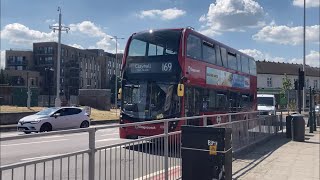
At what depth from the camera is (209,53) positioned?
640 inches

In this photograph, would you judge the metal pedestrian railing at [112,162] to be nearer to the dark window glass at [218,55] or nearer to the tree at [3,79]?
the dark window glass at [218,55]

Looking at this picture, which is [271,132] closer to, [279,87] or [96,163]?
[96,163]

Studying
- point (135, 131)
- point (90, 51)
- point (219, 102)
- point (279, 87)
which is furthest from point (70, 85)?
point (135, 131)

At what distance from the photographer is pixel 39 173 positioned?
13.8ft

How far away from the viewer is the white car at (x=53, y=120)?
21.5 meters

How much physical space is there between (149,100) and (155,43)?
2.07 metres

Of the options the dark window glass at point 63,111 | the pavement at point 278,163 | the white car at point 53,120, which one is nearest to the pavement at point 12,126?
the white car at point 53,120

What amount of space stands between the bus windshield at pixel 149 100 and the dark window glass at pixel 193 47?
1.44 metres

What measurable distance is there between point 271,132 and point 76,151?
14.6m

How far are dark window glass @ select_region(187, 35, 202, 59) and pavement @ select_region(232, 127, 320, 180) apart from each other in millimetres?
3905

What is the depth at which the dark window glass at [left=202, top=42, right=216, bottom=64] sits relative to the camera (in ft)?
51.6

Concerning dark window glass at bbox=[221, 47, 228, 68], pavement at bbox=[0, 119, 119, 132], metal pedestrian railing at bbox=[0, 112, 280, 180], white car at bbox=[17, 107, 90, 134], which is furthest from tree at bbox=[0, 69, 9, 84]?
metal pedestrian railing at bbox=[0, 112, 280, 180]

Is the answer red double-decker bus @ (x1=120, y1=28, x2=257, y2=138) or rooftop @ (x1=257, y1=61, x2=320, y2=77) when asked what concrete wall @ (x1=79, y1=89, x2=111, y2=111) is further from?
rooftop @ (x1=257, y1=61, x2=320, y2=77)

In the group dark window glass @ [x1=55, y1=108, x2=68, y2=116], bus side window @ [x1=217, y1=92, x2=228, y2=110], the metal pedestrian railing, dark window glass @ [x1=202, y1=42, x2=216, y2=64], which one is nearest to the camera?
the metal pedestrian railing
